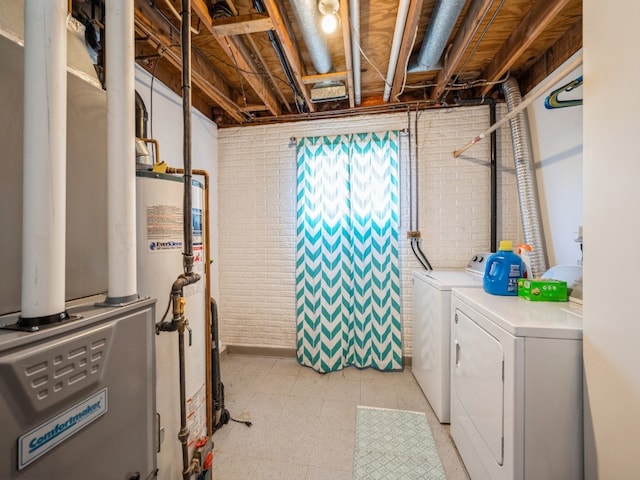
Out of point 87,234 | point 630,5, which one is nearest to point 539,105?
point 630,5

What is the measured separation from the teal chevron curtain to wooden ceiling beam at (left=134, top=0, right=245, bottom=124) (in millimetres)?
837

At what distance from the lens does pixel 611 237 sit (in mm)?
879

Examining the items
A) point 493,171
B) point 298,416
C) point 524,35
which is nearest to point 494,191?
point 493,171

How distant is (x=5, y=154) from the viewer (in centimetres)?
60

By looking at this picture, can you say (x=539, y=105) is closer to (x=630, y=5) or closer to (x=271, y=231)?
(x=630, y=5)

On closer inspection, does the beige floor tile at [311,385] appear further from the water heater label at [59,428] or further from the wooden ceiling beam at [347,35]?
the wooden ceiling beam at [347,35]

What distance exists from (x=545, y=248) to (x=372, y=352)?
1721 mm

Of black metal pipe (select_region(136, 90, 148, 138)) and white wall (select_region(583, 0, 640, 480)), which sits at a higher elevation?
black metal pipe (select_region(136, 90, 148, 138))

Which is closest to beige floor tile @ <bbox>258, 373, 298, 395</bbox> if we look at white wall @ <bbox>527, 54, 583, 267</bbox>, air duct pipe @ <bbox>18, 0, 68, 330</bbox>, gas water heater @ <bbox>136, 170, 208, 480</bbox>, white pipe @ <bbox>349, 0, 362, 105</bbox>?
gas water heater @ <bbox>136, 170, 208, 480</bbox>

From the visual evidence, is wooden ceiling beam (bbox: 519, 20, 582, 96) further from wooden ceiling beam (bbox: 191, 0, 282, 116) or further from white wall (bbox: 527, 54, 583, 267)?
wooden ceiling beam (bbox: 191, 0, 282, 116)

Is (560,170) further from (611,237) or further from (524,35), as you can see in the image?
(611,237)

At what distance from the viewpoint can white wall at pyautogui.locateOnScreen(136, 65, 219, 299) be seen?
202 cm

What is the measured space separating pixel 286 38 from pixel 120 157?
1.48 m

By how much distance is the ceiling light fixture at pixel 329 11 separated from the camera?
1455 millimetres
